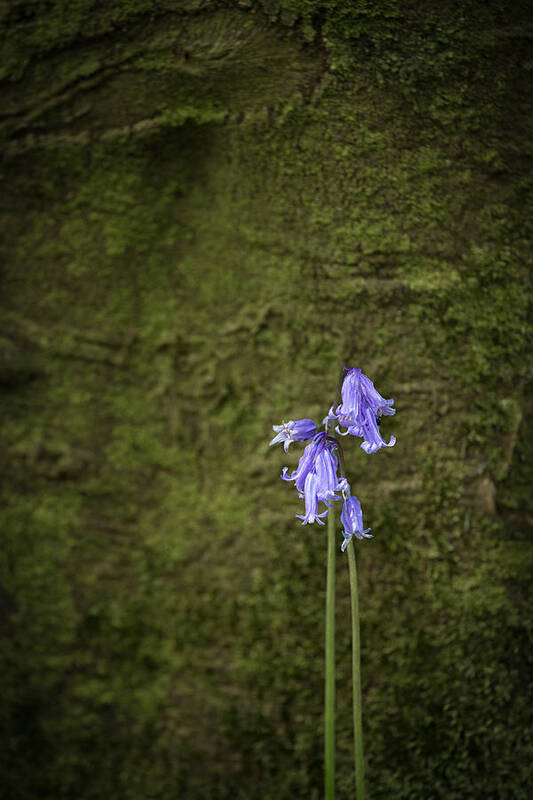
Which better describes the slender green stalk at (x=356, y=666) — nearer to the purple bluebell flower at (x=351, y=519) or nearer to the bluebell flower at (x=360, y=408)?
the purple bluebell flower at (x=351, y=519)

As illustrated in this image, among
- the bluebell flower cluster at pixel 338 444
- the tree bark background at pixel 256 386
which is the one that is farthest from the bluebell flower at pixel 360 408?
the tree bark background at pixel 256 386

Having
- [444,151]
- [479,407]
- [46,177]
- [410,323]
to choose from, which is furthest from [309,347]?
[46,177]

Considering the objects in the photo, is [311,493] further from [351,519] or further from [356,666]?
[356,666]

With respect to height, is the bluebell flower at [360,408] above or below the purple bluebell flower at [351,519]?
above

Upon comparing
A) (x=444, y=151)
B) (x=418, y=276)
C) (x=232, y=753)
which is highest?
(x=444, y=151)

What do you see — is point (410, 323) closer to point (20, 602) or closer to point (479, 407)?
point (479, 407)

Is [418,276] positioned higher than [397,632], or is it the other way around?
[418,276]
